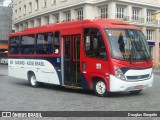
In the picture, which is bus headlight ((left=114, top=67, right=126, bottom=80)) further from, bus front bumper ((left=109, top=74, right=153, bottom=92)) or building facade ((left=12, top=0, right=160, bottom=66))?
building facade ((left=12, top=0, right=160, bottom=66))

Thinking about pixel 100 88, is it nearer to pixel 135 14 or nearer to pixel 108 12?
pixel 108 12

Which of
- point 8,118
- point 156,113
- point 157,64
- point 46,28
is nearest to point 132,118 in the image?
A: point 156,113

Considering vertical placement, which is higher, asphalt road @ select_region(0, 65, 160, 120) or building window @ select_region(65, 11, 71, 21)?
building window @ select_region(65, 11, 71, 21)

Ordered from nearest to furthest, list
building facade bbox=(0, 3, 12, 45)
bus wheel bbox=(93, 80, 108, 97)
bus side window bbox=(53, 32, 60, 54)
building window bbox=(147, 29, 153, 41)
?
1. bus wheel bbox=(93, 80, 108, 97)
2. bus side window bbox=(53, 32, 60, 54)
3. building window bbox=(147, 29, 153, 41)
4. building facade bbox=(0, 3, 12, 45)

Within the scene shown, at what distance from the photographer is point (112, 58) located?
39.2 feet

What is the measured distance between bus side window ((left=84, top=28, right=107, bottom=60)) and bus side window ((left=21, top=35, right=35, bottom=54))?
441 centimetres

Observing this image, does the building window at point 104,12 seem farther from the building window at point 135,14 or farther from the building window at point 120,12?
the building window at point 135,14

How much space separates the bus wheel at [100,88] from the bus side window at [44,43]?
3.40m

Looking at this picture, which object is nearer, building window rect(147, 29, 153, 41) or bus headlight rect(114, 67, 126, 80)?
bus headlight rect(114, 67, 126, 80)

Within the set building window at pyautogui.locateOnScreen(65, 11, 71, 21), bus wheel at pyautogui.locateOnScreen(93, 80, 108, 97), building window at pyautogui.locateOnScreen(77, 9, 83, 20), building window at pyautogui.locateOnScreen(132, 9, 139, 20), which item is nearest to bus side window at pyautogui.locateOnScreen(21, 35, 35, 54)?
bus wheel at pyautogui.locateOnScreen(93, 80, 108, 97)

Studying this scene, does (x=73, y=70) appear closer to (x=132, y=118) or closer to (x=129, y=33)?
(x=129, y=33)

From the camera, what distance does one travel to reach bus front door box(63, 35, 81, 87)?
1362 centimetres

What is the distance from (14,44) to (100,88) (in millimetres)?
7814

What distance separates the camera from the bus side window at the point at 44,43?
15.3m
